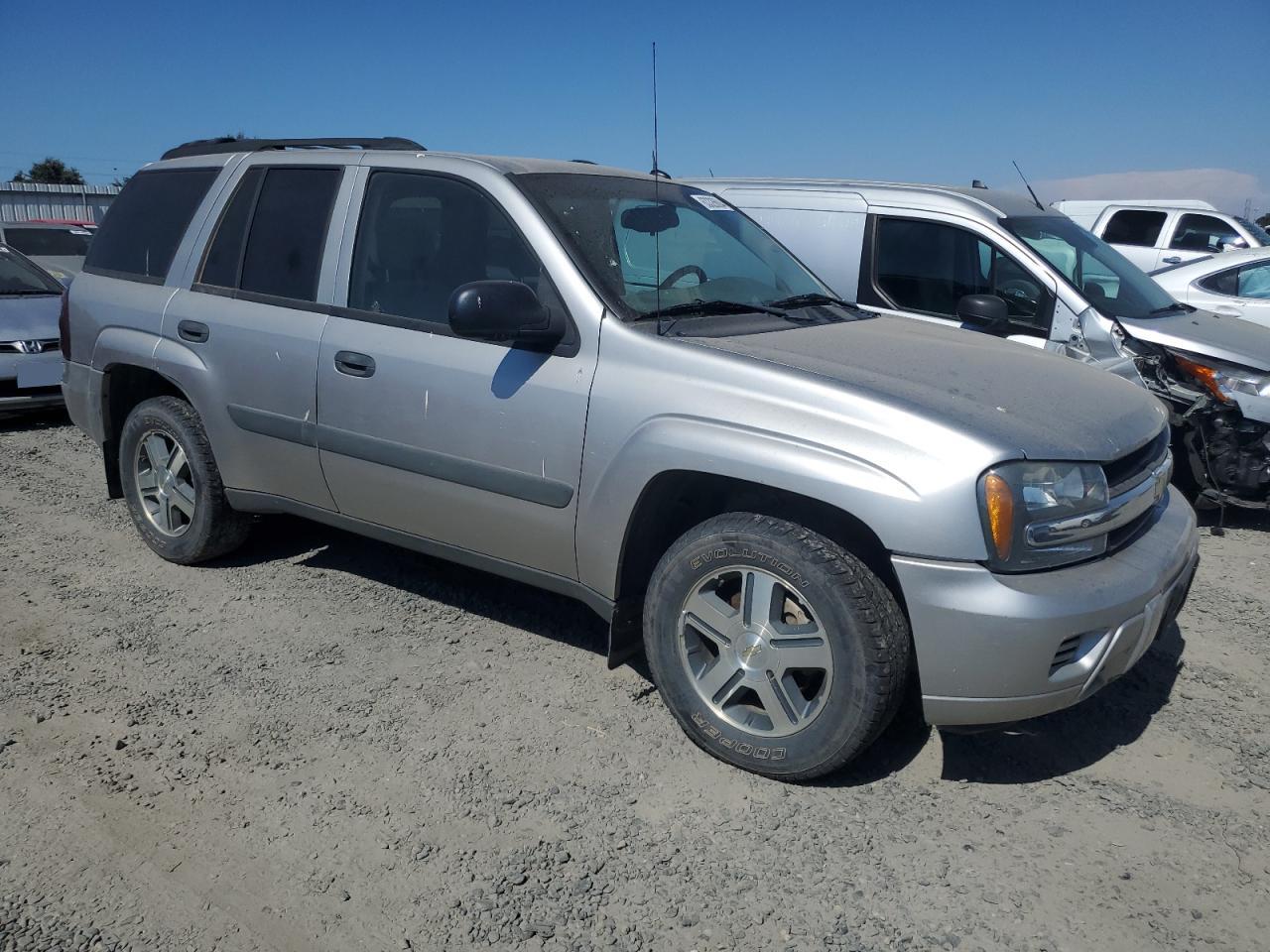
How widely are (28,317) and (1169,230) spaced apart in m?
13.2

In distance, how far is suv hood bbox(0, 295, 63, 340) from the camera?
8.19 meters

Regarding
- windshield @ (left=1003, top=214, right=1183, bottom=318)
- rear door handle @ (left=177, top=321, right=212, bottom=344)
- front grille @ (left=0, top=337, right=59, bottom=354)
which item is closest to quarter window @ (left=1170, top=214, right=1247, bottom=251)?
windshield @ (left=1003, top=214, right=1183, bottom=318)

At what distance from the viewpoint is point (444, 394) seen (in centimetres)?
368

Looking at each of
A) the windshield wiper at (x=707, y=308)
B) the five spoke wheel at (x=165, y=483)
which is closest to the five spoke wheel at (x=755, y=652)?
the windshield wiper at (x=707, y=308)

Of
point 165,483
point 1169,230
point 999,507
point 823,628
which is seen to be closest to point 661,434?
point 823,628

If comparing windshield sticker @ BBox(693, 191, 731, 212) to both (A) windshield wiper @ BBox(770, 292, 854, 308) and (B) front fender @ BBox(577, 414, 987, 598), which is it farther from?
(B) front fender @ BBox(577, 414, 987, 598)

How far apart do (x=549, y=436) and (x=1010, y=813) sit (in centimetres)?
181

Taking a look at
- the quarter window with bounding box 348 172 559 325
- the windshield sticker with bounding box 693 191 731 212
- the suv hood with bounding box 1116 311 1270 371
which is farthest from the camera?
the suv hood with bounding box 1116 311 1270 371

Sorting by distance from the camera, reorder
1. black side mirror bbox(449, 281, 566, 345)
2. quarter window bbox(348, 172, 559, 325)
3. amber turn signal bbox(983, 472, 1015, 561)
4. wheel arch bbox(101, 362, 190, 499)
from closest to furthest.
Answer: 1. amber turn signal bbox(983, 472, 1015, 561)
2. black side mirror bbox(449, 281, 566, 345)
3. quarter window bbox(348, 172, 559, 325)
4. wheel arch bbox(101, 362, 190, 499)

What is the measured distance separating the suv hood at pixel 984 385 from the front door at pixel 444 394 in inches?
23.6

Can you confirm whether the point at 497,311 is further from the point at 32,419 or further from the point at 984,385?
the point at 32,419

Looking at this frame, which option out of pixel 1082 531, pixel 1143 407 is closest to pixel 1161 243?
pixel 1143 407

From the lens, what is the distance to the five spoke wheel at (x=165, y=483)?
4.82 m

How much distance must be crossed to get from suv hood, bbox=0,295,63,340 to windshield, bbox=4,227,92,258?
350 inches
